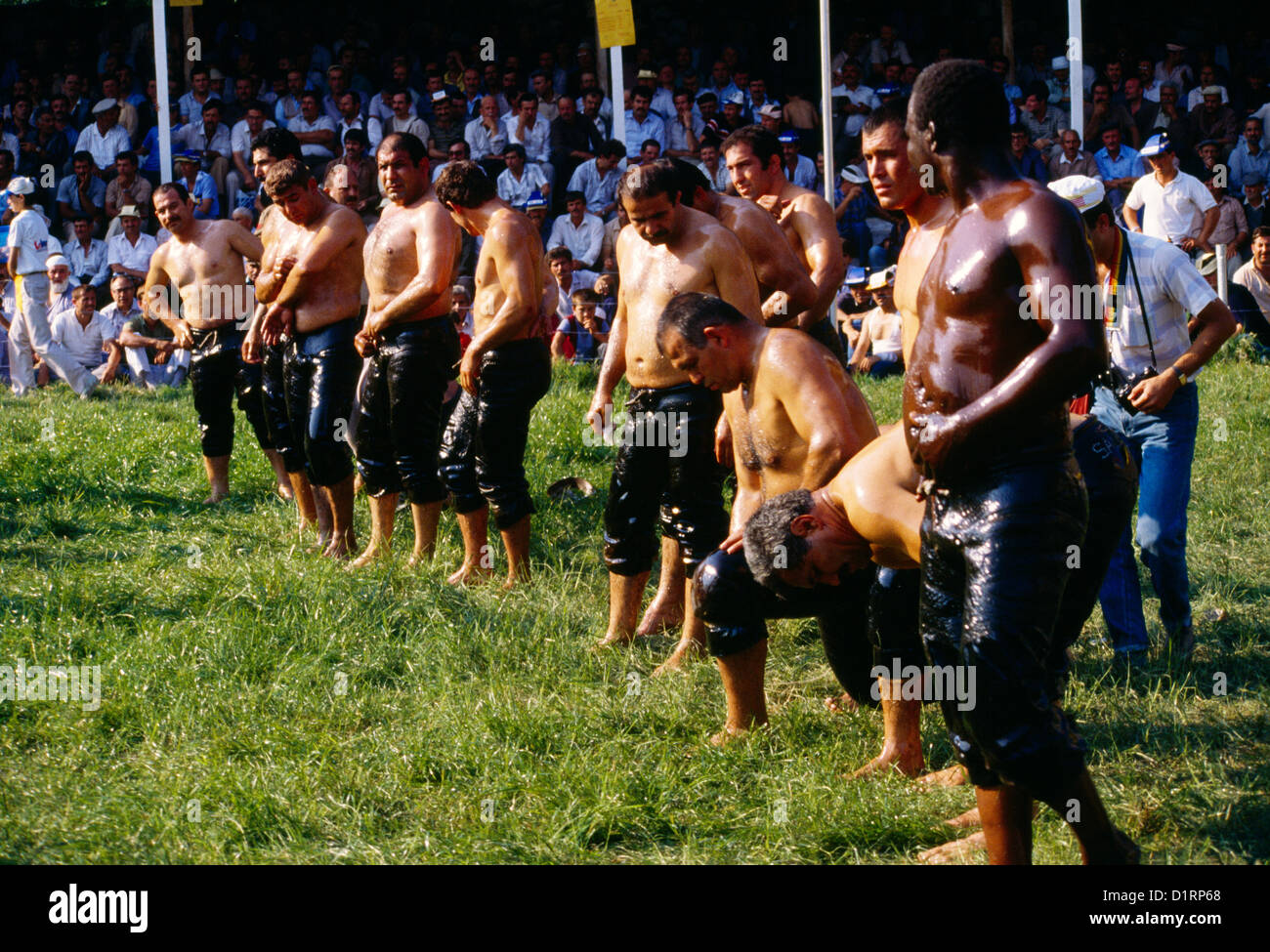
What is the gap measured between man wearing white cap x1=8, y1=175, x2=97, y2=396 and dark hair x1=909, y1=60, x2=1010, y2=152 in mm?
10955

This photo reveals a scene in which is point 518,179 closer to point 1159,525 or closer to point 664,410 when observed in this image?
point 664,410

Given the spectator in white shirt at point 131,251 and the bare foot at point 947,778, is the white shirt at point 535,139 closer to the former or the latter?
the spectator in white shirt at point 131,251

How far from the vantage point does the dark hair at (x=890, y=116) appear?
4551 mm

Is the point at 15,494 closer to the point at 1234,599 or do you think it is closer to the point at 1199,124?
the point at 1234,599

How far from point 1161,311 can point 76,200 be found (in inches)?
488

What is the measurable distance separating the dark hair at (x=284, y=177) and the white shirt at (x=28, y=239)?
24.0 feet

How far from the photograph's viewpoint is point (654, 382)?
551cm

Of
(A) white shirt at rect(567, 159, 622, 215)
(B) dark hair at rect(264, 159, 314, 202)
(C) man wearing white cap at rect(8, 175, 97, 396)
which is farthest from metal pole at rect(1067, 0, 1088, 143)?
(C) man wearing white cap at rect(8, 175, 97, 396)

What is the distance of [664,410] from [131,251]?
1009 centimetres

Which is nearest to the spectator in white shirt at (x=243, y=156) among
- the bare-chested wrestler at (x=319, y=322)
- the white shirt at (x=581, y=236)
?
the white shirt at (x=581, y=236)

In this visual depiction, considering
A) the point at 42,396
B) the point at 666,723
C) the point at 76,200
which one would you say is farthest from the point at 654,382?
the point at 76,200

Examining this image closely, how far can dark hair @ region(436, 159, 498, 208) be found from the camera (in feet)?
21.1

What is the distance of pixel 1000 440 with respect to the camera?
3.12 meters

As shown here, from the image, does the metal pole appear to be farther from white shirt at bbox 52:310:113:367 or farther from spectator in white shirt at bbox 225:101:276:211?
white shirt at bbox 52:310:113:367
